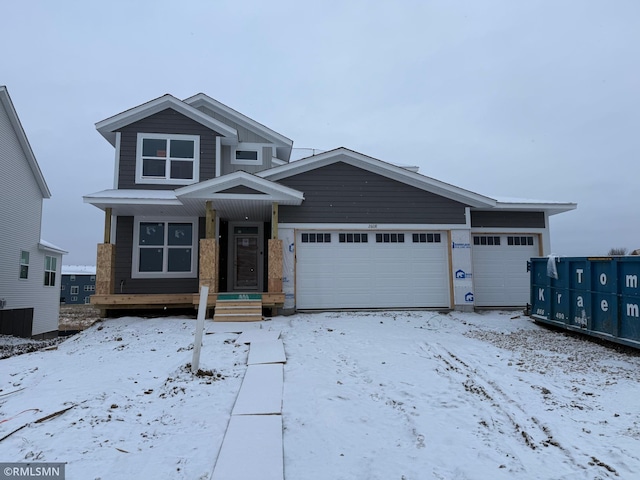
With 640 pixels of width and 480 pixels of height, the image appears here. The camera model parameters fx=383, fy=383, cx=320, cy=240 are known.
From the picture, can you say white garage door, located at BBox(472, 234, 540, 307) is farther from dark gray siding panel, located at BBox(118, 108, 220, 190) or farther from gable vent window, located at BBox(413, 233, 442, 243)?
dark gray siding panel, located at BBox(118, 108, 220, 190)

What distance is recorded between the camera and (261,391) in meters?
4.88

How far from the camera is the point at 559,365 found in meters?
6.38

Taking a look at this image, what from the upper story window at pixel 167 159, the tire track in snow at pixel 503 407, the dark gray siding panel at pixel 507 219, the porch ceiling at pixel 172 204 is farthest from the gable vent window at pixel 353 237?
the upper story window at pixel 167 159

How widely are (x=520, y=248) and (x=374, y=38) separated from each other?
58.7ft

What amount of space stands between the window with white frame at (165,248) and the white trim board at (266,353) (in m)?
5.85

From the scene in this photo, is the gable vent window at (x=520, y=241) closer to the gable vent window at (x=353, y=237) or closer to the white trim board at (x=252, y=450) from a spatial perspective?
the gable vent window at (x=353, y=237)

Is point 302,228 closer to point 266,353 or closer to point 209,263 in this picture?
point 209,263

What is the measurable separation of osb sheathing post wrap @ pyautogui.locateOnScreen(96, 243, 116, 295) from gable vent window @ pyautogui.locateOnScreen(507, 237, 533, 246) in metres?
12.3

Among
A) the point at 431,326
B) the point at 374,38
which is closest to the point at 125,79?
the point at 374,38

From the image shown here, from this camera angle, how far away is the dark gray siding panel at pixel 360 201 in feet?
37.9

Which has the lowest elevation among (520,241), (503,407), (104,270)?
(503,407)

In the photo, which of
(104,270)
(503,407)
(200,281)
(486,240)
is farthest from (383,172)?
(104,270)

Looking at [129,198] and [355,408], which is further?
[129,198]

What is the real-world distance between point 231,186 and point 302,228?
2.41 m
